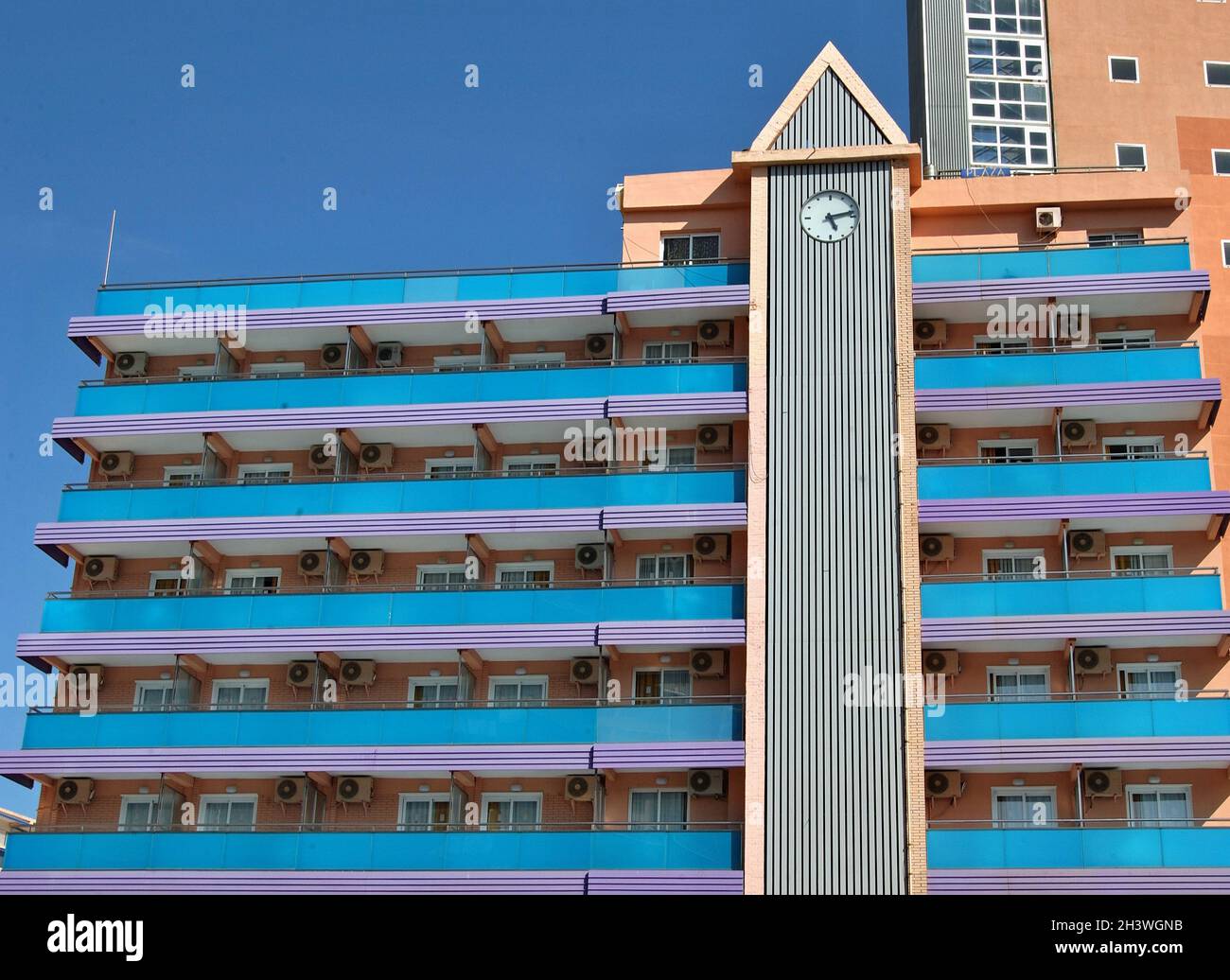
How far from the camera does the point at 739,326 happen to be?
176ft

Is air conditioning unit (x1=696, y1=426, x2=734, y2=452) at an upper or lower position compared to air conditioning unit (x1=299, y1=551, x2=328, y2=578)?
upper

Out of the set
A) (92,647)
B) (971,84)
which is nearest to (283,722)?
(92,647)

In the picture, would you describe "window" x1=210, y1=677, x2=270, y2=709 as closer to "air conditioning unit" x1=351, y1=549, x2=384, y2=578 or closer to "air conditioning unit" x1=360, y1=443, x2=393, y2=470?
"air conditioning unit" x1=351, y1=549, x2=384, y2=578

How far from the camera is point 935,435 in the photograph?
51.4 metres

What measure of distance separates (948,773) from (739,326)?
1458cm

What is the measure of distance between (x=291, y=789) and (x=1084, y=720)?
21.0 metres

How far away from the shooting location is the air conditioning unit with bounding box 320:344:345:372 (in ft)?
183

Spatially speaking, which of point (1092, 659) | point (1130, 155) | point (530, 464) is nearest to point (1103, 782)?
point (1092, 659)

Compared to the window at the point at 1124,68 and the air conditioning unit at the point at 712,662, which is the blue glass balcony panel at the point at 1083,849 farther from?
the window at the point at 1124,68

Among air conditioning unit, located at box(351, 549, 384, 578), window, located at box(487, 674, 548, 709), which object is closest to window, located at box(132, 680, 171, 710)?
air conditioning unit, located at box(351, 549, 384, 578)

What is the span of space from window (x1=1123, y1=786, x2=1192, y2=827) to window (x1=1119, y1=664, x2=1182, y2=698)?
262 centimetres

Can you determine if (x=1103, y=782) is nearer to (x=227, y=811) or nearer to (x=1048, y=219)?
(x=1048, y=219)
